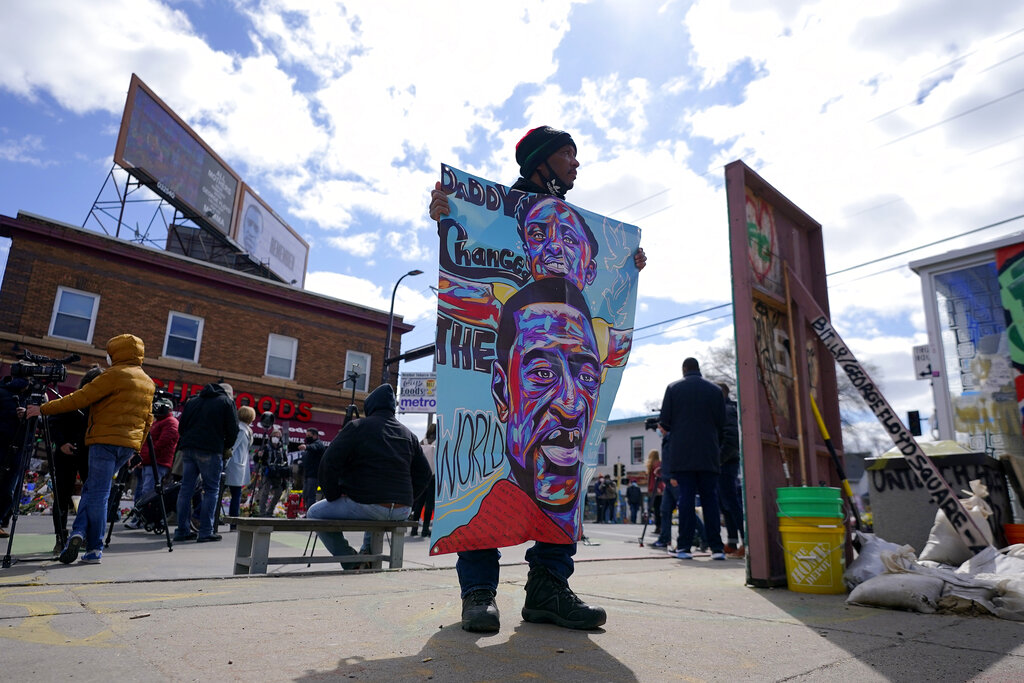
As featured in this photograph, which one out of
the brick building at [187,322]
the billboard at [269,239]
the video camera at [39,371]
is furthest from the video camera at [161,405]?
the billboard at [269,239]

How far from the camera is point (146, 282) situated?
20516 mm

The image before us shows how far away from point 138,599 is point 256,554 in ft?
4.61

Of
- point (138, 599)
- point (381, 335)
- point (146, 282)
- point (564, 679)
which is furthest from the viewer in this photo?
point (381, 335)

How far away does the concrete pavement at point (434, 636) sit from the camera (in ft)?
6.14

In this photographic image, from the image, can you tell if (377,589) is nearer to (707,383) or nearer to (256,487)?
(707,383)

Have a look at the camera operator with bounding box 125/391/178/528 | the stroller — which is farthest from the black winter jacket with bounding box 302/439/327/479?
the camera operator with bounding box 125/391/178/528

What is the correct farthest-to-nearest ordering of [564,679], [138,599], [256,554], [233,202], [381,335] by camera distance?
[233,202], [381,335], [256,554], [138,599], [564,679]

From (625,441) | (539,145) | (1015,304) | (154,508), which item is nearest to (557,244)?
(539,145)

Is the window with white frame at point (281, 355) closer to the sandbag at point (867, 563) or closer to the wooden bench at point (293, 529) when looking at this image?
the wooden bench at point (293, 529)

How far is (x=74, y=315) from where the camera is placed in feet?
62.6

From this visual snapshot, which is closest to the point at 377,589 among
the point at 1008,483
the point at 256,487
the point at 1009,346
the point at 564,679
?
the point at 564,679

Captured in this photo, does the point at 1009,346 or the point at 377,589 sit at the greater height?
the point at 1009,346

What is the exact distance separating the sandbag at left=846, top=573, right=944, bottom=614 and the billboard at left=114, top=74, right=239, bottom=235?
25459mm

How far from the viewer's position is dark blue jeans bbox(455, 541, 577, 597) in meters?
2.62
